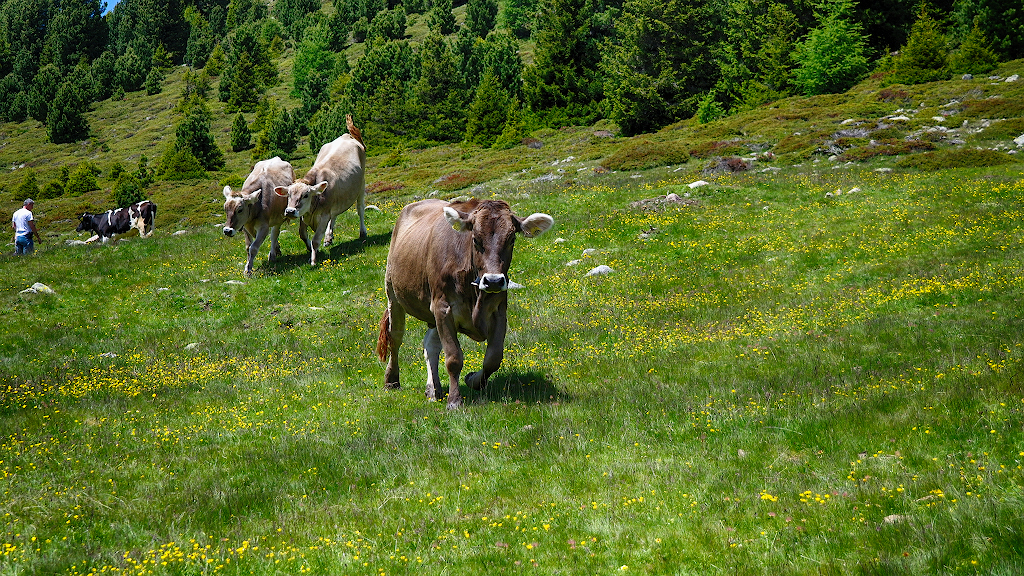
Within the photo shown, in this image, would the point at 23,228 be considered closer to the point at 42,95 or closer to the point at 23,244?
the point at 23,244

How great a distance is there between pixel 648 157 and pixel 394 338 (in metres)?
26.9

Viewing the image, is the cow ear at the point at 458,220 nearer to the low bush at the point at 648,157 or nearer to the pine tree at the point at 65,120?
the low bush at the point at 648,157

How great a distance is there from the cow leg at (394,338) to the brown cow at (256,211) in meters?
10.6

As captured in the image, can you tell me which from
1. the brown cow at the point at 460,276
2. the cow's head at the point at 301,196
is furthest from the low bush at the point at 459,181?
Answer: the brown cow at the point at 460,276

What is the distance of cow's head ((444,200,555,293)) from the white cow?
12.4 m

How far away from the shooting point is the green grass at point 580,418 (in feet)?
17.5

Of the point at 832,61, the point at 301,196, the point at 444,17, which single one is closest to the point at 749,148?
the point at 301,196

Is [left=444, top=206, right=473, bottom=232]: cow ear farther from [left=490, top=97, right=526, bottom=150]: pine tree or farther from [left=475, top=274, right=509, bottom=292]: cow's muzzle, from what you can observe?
[left=490, top=97, right=526, bottom=150]: pine tree

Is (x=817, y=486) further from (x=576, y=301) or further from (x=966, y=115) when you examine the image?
(x=966, y=115)

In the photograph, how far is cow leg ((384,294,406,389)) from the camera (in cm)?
1112

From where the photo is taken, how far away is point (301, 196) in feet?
66.1

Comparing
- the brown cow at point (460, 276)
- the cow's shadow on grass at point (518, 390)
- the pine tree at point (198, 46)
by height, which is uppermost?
the pine tree at point (198, 46)

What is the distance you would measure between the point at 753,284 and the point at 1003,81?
34.7m

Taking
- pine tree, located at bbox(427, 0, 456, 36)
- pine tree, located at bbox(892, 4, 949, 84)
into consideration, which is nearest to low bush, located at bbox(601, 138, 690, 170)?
pine tree, located at bbox(892, 4, 949, 84)
